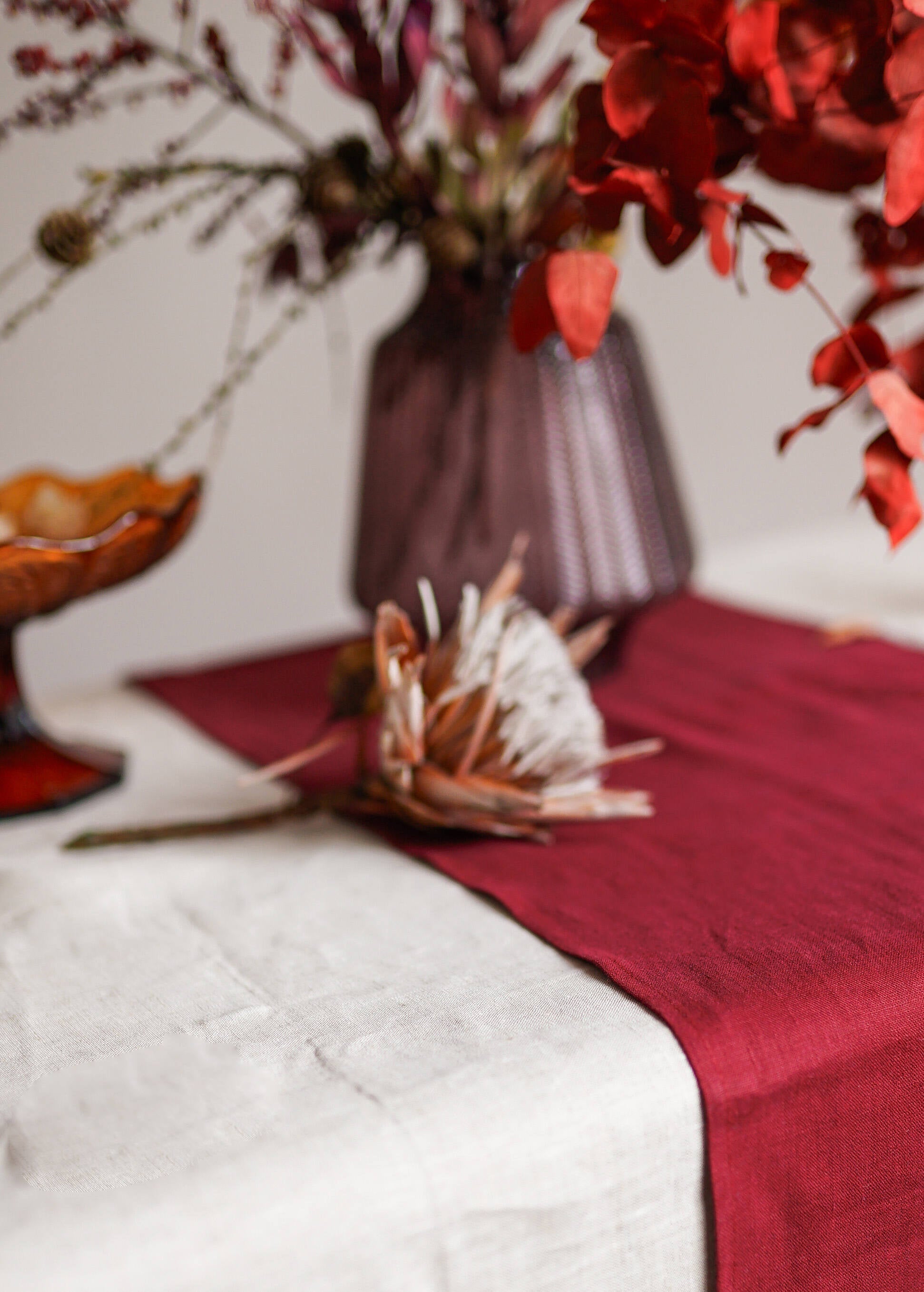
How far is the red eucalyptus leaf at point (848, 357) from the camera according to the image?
0.52m

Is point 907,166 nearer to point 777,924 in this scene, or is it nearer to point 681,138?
point 681,138

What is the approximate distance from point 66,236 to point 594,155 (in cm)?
26

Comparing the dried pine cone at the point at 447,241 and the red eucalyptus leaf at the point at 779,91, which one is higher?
the red eucalyptus leaf at the point at 779,91

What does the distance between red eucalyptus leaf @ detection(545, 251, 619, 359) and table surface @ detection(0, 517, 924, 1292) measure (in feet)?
0.71

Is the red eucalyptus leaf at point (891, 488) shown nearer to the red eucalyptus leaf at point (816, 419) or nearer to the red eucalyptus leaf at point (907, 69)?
the red eucalyptus leaf at point (816, 419)

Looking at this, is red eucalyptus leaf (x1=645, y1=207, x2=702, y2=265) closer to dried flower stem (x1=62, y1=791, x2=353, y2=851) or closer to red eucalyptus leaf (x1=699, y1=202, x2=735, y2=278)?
red eucalyptus leaf (x1=699, y1=202, x2=735, y2=278)

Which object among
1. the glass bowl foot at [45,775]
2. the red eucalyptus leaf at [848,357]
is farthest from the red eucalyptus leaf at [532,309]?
the glass bowl foot at [45,775]

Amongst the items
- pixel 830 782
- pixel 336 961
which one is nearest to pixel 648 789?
pixel 830 782

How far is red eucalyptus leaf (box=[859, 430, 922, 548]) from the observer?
502 mm

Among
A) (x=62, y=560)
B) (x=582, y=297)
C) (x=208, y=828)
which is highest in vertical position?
(x=582, y=297)

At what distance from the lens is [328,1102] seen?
1.31 ft

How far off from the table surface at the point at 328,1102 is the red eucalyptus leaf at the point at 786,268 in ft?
0.83

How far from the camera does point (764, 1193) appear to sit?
42 cm

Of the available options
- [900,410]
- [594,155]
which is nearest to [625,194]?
[594,155]
